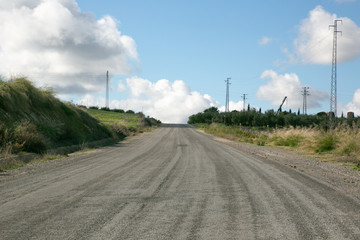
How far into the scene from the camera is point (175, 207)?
6043 mm

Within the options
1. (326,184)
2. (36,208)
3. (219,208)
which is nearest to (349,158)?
(326,184)

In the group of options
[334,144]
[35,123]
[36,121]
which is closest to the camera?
[334,144]

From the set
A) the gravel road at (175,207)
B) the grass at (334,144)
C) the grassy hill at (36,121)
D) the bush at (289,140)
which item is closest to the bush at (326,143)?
the grass at (334,144)

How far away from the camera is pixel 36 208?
604cm

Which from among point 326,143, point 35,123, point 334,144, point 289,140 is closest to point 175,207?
point 334,144

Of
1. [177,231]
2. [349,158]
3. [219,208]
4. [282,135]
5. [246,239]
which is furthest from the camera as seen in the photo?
[282,135]

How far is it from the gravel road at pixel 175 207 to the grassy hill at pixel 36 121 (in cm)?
628

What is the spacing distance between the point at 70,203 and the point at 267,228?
369 centimetres

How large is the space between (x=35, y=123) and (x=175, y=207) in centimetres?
1629

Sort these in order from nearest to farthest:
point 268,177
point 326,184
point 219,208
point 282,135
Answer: point 219,208
point 326,184
point 268,177
point 282,135

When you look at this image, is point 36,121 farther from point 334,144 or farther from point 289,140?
point 289,140

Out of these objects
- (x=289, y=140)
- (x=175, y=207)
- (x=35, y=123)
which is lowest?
(x=175, y=207)

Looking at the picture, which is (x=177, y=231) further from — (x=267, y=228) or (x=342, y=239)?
(x=342, y=239)

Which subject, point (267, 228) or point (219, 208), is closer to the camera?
point (267, 228)
